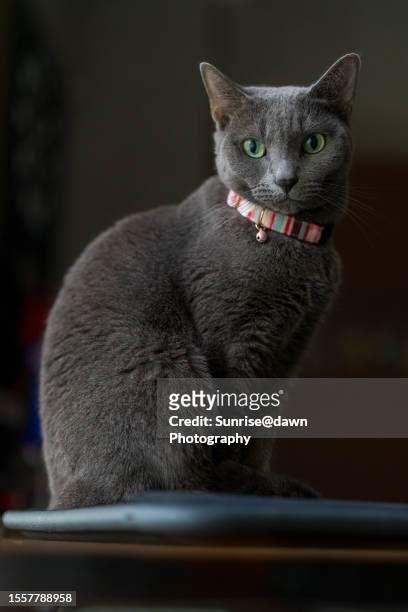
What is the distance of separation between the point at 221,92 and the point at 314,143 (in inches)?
4.9

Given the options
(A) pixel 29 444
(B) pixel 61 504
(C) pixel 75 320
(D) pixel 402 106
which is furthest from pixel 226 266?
(D) pixel 402 106

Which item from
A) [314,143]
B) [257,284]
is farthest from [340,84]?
[257,284]

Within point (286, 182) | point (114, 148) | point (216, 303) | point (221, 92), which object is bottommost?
point (216, 303)

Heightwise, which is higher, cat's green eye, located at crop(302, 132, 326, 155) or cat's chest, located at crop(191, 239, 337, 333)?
cat's green eye, located at crop(302, 132, 326, 155)

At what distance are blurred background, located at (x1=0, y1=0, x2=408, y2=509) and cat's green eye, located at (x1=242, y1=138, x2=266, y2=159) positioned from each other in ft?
3.33

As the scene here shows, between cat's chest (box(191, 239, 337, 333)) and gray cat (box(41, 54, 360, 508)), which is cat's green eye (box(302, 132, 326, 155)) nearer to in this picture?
gray cat (box(41, 54, 360, 508))

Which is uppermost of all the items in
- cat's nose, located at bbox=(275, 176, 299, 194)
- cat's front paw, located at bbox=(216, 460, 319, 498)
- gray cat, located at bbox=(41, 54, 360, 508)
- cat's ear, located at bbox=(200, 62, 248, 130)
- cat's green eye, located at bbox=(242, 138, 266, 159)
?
cat's ear, located at bbox=(200, 62, 248, 130)

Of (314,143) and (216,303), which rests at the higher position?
(314,143)

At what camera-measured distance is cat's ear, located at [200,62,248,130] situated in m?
0.82

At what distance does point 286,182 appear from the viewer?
77cm

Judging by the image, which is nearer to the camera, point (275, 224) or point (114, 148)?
point (275, 224)

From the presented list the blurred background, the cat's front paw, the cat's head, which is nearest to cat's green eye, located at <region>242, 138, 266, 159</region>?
the cat's head

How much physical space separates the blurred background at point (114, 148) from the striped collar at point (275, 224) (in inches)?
39.9

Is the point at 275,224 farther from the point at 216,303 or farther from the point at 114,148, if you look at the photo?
the point at 114,148
